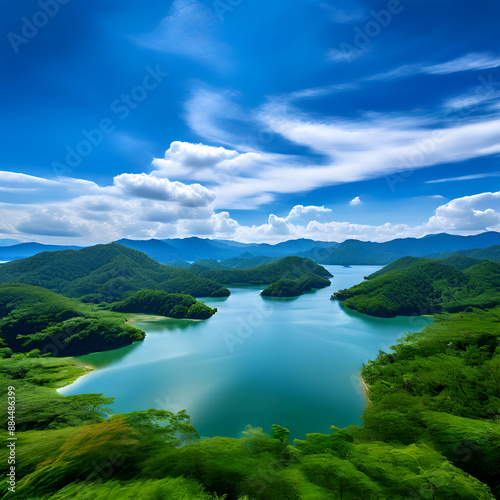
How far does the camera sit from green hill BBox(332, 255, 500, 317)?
59.2 meters

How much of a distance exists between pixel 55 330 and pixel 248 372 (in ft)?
109

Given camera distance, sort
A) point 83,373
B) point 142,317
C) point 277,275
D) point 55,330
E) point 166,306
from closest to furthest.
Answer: point 83,373
point 55,330
point 142,317
point 166,306
point 277,275

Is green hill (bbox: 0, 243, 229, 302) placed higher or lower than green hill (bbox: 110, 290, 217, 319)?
higher

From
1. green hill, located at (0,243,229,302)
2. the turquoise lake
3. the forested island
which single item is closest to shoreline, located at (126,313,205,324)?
the turquoise lake

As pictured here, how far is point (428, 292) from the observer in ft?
231

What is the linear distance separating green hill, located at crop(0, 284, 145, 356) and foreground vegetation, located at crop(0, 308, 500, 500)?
25.0m

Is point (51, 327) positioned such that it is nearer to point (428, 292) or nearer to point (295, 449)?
point (295, 449)

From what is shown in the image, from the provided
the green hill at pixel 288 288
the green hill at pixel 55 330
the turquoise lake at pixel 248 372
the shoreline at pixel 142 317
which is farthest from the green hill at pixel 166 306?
the green hill at pixel 288 288

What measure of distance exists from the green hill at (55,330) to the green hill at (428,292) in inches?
2342

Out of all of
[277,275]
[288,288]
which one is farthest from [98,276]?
[277,275]

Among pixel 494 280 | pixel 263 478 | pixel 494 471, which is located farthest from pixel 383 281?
pixel 263 478

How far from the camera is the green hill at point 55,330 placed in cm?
3491

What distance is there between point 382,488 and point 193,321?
173 ft
